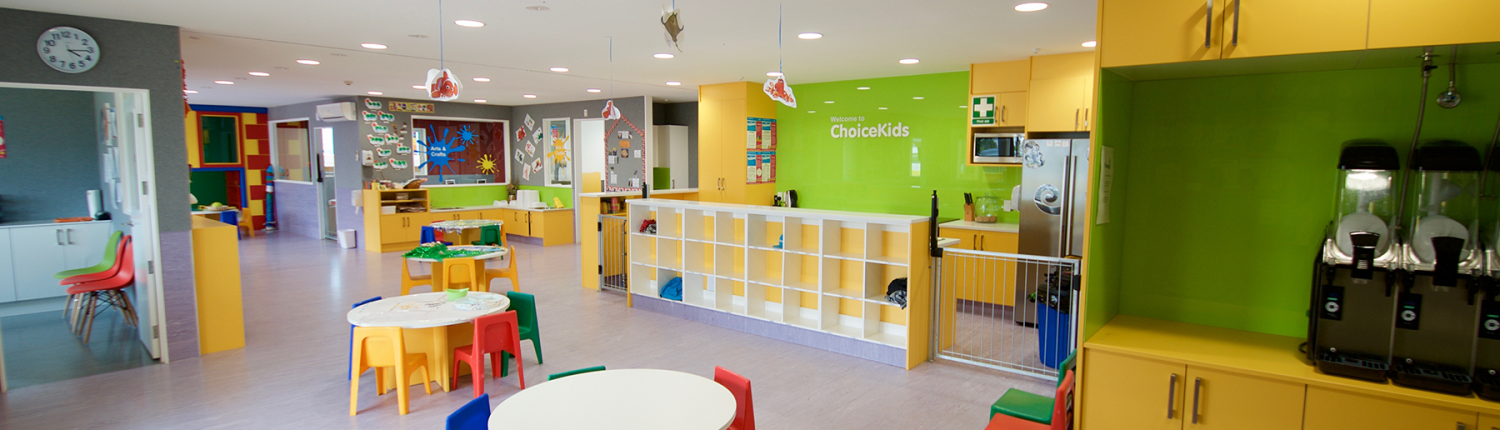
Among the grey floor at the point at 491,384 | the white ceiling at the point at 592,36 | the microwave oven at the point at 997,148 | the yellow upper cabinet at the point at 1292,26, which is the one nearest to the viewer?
the yellow upper cabinet at the point at 1292,26

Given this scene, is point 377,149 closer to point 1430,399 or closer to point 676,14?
point 676,14

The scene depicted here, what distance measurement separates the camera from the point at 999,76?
21.2ft

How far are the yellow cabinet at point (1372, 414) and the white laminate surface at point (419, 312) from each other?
3.95m

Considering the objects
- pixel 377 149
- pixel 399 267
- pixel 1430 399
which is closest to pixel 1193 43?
pixel 1430 399

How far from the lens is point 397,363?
395 centimetres

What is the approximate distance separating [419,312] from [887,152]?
5.14 m

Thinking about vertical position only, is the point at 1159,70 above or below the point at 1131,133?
above

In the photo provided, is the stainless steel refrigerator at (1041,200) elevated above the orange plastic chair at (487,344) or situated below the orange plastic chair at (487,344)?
above

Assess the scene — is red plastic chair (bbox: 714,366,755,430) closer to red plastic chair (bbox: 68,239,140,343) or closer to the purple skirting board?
the purple skirting board

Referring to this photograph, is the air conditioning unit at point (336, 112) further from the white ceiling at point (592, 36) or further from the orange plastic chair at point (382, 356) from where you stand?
the orange plastic chair at point (382, 356)

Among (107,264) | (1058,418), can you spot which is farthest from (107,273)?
(1058,418)

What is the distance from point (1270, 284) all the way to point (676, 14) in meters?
2.74

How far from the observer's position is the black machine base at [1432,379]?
2076 millimetres

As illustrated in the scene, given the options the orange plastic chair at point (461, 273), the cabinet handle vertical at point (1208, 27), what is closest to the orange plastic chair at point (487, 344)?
the orange plastic chair at point (461, 273)
